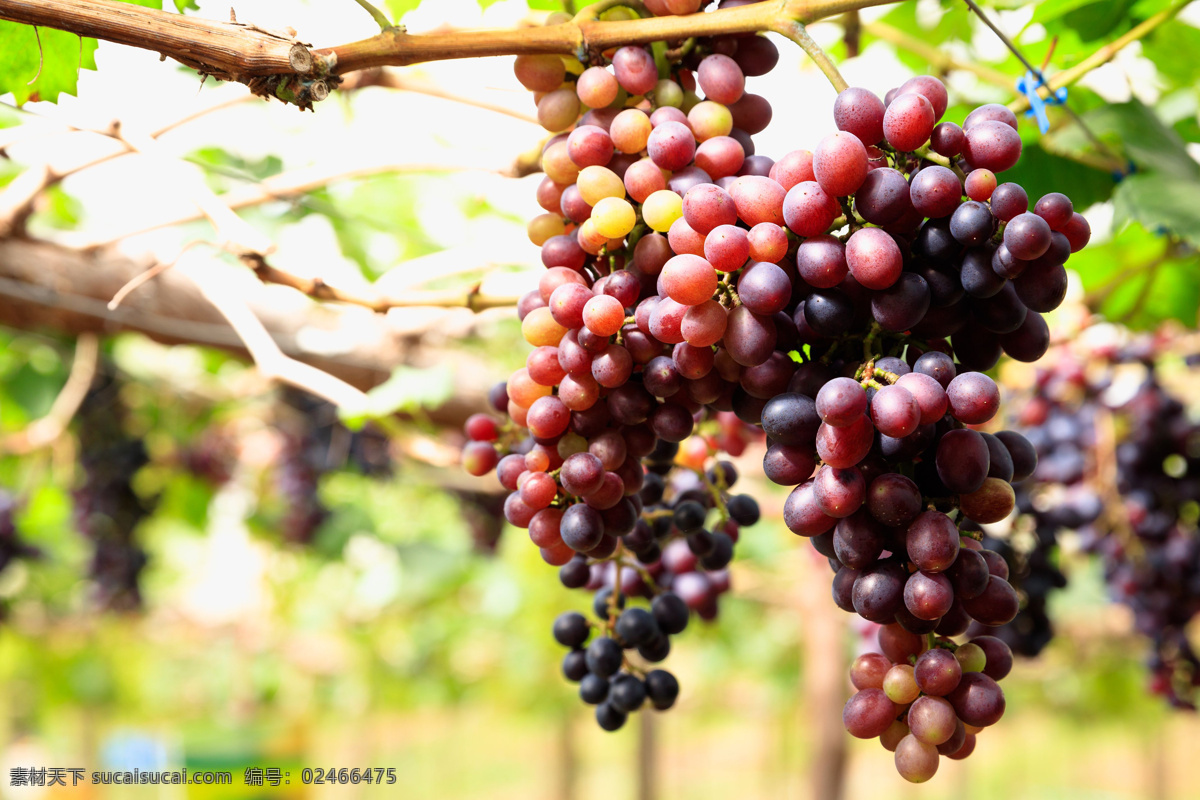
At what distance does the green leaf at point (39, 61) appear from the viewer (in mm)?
886

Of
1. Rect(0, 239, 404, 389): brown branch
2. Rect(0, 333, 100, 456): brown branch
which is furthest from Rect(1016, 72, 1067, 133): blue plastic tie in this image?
Rect(0, 333, 100, 456): brown branch

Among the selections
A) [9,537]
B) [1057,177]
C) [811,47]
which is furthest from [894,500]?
[9,537]

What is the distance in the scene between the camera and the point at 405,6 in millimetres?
1267

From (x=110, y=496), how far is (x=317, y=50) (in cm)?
258

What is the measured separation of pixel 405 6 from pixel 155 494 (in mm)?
2369

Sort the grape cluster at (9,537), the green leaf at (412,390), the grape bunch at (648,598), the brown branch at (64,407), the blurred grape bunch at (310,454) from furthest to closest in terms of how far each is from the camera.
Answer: the blurred grape bunch at (310,454)
the grape cluster at (9,537)
the brown branch at (64,407)
the green leaf at (412,390)
the grape bunch at (648,598)

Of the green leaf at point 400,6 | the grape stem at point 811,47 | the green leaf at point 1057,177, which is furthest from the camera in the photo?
the green leaf at point 400,6

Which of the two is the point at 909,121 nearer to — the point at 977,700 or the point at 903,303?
the point at 903,303

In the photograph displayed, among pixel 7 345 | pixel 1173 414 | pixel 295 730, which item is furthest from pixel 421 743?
pixel 1173 414

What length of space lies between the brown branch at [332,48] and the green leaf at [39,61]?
31cm

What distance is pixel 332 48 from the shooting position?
68 centimetres

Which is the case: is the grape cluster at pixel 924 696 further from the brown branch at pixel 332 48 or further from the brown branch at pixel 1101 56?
the brown branch at pixel 1101 56

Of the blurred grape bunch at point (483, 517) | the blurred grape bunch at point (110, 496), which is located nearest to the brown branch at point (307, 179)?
the blurred grape bunch at point (110, 496)

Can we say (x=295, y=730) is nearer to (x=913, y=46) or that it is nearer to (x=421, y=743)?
(x=913, y=46)
